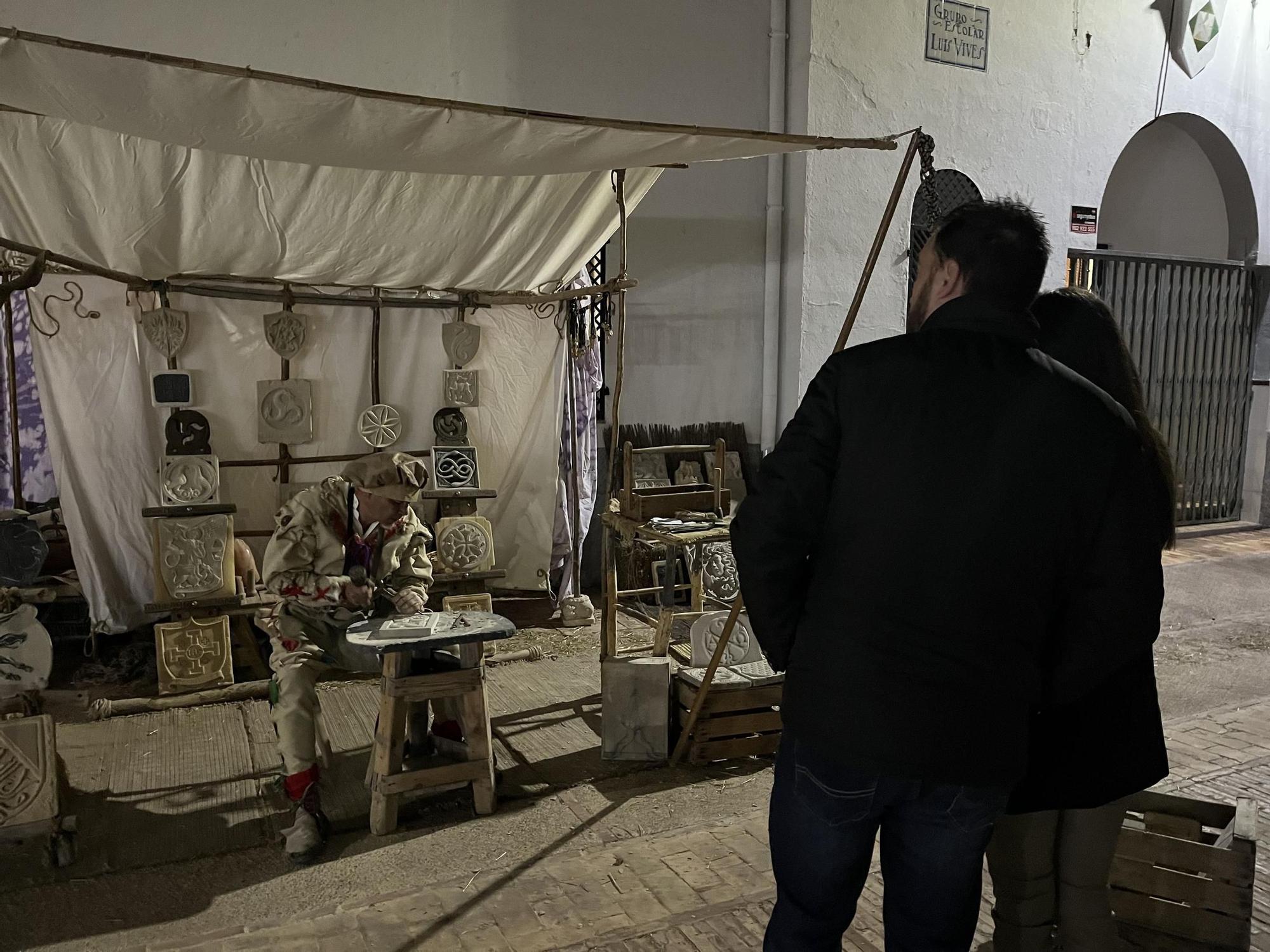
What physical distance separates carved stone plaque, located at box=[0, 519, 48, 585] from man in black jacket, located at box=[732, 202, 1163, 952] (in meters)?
3.91

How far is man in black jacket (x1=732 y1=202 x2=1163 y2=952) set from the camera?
1.45 metres

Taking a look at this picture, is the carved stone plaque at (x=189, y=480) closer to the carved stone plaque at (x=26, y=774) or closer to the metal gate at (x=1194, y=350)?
the carved stone plaque at (x=26, y=774)

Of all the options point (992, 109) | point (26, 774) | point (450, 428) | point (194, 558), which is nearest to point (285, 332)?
point (450, 428)

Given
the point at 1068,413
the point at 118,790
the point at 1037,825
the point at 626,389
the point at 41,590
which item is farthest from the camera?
the point at 626,389

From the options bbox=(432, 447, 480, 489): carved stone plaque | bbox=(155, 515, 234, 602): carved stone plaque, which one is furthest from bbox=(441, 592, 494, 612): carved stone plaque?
bbox=(155, 515, 234, 602): carved stone plaque

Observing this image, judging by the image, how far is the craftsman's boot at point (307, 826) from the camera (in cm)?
306

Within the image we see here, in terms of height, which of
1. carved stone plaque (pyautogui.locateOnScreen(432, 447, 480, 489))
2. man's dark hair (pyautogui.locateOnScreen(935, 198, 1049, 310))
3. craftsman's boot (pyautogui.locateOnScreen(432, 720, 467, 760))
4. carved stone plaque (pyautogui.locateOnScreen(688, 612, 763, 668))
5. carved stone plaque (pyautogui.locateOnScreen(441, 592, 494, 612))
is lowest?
craftsman's boot (pyautogui.locateOnScreen(432, 720, 467, 760))

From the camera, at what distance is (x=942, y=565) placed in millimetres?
1454

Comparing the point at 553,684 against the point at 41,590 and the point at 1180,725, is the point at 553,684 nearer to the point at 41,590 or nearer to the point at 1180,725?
the point at 41,590

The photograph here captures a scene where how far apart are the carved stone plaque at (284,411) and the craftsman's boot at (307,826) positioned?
262 cm

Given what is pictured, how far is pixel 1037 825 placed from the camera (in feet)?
6.72

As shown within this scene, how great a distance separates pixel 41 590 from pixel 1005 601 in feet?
13.8

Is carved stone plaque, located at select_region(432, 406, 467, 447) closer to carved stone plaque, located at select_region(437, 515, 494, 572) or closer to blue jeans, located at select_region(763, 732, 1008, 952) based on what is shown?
carved stone plaque, located at select_region(437, 515, 494, 572)

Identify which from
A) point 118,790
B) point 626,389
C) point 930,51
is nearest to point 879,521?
point 118,790
